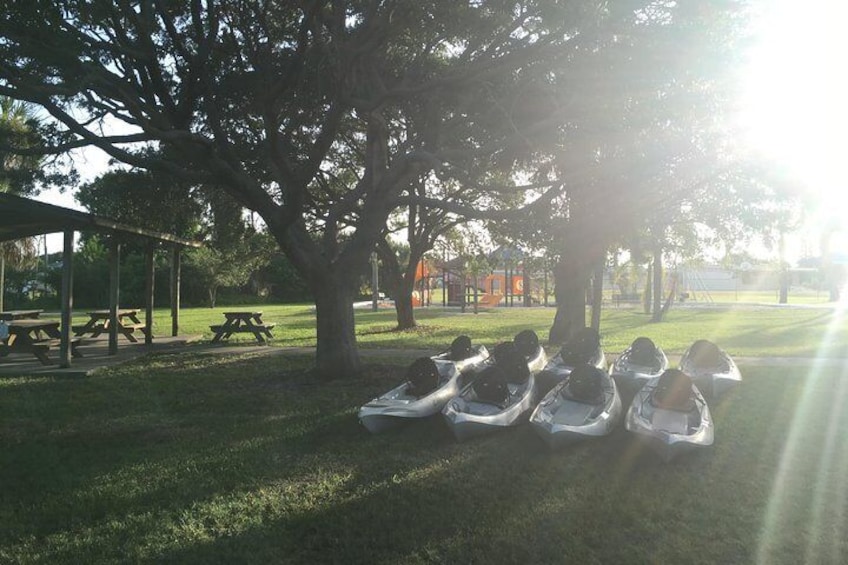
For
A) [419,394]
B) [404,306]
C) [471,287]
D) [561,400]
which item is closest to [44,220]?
[419,394]

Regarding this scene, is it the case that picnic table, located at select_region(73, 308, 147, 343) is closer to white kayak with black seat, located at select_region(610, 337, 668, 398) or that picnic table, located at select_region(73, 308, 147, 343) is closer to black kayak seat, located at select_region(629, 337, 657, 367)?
white kayak with black seat, located at select_region(610, 337, 668, 398)

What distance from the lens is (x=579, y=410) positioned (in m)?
7.23

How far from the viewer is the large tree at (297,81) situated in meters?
8.27

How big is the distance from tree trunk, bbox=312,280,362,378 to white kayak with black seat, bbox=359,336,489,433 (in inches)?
66.7

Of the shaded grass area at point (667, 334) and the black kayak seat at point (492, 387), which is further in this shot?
the shaded grass area at point (667, 334)

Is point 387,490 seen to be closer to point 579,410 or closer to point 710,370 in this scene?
point 579,410

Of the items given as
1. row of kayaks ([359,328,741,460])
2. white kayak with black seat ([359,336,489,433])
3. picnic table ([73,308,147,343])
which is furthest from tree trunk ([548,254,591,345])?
picnic table ([73,308,147,343])

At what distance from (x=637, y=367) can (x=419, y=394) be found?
3.57 metres

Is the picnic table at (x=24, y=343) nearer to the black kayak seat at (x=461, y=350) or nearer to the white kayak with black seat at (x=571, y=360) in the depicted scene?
the black kayak seat at (x=461, y=350)

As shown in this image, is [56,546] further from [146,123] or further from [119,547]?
[146,123]

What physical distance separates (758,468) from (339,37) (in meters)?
Result: 7.69

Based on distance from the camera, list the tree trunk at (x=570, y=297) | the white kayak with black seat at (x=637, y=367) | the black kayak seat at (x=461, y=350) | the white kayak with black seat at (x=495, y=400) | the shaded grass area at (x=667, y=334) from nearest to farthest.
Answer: the white kayak with black seat at (x=495, y=400) < the white kayak with black seat at (x=637, y=367) < the black kayak seat at (x=461, y=350) < the shaded grass area at (x=667, y=334) < the tree trunk at (x=570, y=297)

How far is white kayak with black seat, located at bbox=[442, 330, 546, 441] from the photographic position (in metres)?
6.74

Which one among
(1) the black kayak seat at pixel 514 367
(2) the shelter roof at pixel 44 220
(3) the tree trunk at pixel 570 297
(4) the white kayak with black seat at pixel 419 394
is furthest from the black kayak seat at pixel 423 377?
(3) the tree trunk at pixel 570 297
